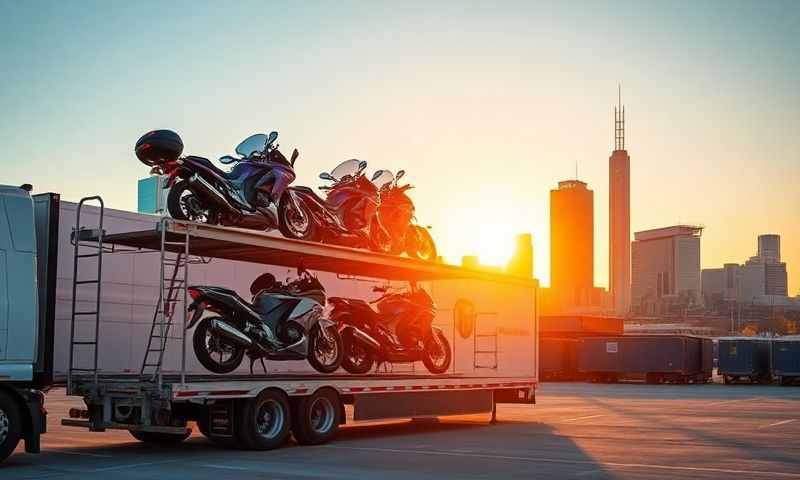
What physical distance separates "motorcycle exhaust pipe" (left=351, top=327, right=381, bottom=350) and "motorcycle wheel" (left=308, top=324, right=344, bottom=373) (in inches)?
26.5

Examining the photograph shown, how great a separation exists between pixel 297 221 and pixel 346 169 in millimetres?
2975

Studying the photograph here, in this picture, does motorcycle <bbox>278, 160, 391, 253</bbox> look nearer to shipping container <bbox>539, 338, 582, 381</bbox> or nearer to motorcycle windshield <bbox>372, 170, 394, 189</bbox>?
motorcycle windshield <bbox>372, 170, 394, 189</bbox>

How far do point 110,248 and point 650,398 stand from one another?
22615mm

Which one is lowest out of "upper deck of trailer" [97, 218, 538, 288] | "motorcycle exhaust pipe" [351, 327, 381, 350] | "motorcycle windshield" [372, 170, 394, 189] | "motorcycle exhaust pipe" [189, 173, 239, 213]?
"motorcycle exhaust pipe" [351, 327, 381, 350]

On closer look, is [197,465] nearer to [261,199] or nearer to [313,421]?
[313,421]

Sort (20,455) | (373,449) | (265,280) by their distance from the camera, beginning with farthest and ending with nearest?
(265,280), (373,449), (20,455)

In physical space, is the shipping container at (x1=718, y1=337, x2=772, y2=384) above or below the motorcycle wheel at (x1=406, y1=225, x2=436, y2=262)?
below

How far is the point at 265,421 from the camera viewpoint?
15.3 metres

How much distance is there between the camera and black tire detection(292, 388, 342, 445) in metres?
15.9

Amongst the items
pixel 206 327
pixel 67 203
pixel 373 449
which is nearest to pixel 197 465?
pixel 206 327

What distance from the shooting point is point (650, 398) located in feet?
110

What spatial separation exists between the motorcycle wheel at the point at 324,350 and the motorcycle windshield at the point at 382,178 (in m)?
4.42

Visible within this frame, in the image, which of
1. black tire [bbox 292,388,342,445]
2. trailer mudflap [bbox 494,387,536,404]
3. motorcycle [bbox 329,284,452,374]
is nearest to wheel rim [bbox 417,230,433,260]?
motorcycle [bbox 329,284,452,374]

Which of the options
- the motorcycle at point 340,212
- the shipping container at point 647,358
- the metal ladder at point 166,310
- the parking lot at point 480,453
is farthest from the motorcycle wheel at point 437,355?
the shipping container at point 647,358
